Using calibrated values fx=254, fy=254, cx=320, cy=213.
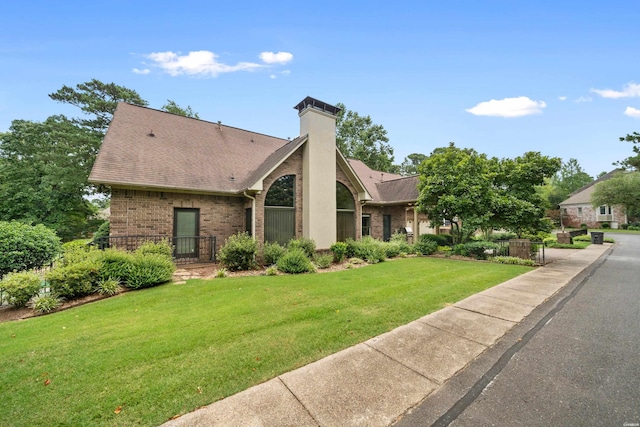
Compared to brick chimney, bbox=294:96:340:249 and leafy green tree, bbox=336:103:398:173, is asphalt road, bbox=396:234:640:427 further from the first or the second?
leafy green tree, bbox=336:103:398:173

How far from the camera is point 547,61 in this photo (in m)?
11.0

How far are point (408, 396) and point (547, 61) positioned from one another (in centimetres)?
→ 1491

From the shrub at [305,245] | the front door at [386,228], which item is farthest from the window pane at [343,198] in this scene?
the front door at [386,228]

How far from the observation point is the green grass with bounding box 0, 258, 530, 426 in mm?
2520

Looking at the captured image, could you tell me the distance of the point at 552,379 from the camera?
294 centimetres

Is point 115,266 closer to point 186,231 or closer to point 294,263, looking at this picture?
point 186,231

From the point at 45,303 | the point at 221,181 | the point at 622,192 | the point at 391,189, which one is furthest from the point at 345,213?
the point at 622,192

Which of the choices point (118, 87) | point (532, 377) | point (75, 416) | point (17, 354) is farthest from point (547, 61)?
point (118, 87)

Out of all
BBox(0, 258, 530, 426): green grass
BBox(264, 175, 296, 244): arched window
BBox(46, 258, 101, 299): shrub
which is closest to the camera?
BBox(0, 258, 530, 426): green grass

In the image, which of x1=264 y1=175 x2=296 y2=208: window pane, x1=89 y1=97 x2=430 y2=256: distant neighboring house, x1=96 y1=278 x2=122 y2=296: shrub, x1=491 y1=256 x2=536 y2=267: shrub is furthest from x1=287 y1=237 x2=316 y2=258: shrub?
x1=491 y1=256 x2=536 y2=267: shrub

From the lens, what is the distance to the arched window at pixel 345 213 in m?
12.8

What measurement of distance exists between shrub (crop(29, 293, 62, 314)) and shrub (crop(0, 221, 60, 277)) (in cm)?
189

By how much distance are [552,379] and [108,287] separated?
861 centimetres

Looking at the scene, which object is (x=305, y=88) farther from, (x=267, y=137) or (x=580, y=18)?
(x=580, y=18)
